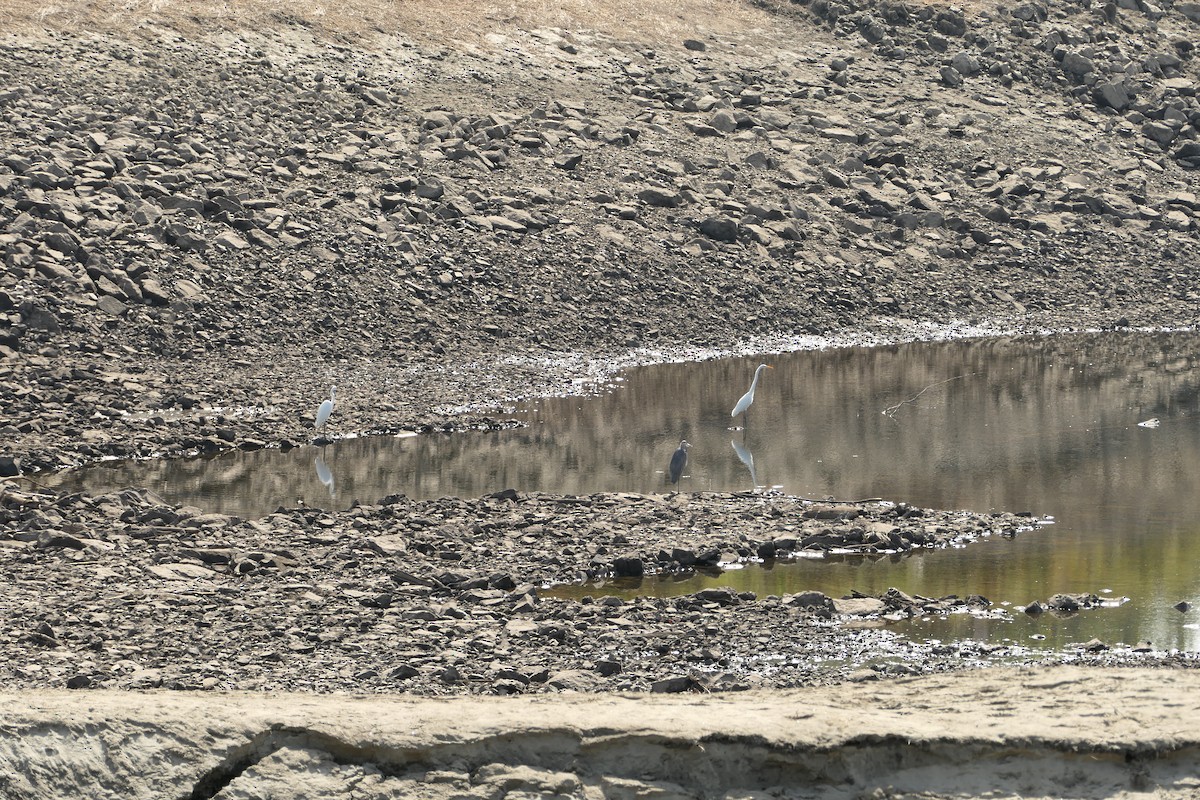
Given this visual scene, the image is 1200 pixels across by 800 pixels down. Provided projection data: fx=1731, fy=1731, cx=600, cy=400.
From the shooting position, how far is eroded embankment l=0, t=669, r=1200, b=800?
839 cm

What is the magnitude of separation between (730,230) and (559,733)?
26.5m

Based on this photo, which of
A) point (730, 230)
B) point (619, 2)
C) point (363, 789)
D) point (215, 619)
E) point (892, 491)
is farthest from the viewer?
point (619, 2)

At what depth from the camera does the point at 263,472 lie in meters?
22.2

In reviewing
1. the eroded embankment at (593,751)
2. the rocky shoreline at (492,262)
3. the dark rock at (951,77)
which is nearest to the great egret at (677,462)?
the rocky shoreline at (492,262)

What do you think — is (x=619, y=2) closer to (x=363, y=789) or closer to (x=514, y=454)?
(x=514, y=454)

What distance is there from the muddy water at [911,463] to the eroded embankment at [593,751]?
17.9 feet

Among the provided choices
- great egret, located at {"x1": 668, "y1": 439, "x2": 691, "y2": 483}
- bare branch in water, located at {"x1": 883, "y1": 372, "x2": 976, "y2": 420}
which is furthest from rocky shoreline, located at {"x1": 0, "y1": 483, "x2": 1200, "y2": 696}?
bare branch in water, located at {"x1": 883, "y1": 372, "x2": 976, "y2": 420}

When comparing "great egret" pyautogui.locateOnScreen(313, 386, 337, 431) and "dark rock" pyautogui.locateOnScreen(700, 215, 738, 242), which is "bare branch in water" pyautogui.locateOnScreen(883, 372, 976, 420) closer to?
"dark rock" pyautogui.locateOnScreen(700, 215, 738, 242)

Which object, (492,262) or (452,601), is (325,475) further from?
(492,262)

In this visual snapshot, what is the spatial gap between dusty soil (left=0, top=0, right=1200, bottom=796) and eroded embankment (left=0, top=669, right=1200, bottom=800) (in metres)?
1.28

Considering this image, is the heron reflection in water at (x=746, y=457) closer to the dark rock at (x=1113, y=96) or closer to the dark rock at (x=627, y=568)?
the dark rock at (x=627, y=568)

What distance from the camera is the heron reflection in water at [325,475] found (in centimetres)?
2095

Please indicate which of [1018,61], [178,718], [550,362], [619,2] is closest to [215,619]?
[178,718]

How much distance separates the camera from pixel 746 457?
22.2 metres
